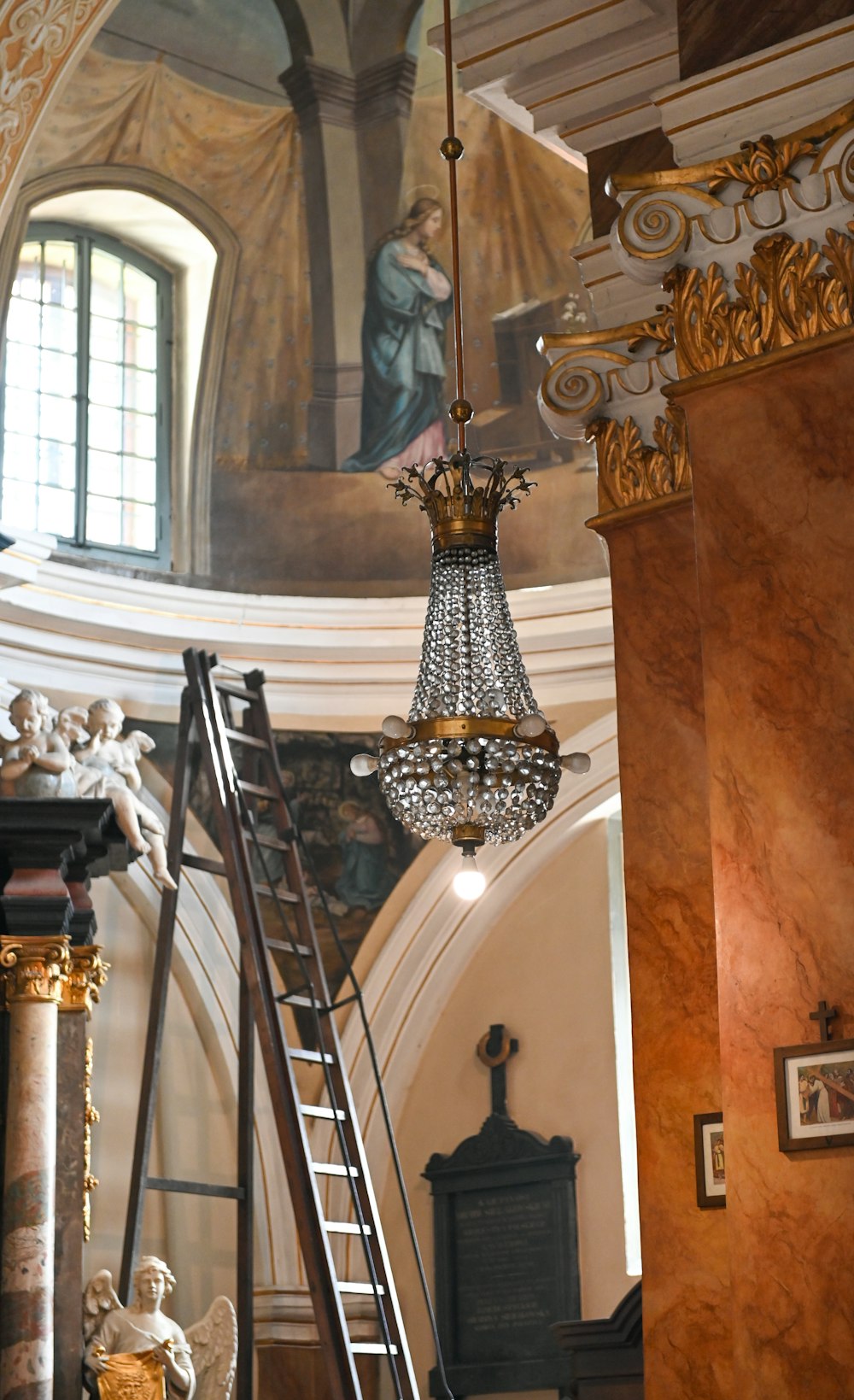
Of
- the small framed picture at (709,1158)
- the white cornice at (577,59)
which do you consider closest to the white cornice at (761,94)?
the white cornice at (577,59)

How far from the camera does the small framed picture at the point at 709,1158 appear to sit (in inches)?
198

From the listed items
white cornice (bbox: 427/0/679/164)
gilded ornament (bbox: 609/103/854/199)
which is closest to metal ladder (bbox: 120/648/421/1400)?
white cornice (bbox: 427/0/679/164)

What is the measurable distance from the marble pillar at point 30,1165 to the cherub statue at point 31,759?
1159mm

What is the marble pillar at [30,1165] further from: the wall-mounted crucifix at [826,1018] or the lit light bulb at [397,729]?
the wall-mounted crucifix at [826,1018]

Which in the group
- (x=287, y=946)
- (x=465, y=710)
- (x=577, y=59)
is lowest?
(x=465, y=710)

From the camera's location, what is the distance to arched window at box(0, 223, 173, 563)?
13.3 m

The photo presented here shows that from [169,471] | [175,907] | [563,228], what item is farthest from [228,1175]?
[563,228]

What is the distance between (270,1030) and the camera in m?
11.3

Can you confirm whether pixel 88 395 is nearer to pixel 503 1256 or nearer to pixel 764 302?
pixel 503 1256

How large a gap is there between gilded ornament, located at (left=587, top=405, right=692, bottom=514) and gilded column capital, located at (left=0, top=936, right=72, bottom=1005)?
440 centimetres

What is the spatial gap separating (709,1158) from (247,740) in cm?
784

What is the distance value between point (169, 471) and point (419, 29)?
11.3 feet

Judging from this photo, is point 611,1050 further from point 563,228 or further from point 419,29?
point 419,29

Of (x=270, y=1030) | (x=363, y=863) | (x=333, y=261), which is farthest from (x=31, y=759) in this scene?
(x=333, y=261)
